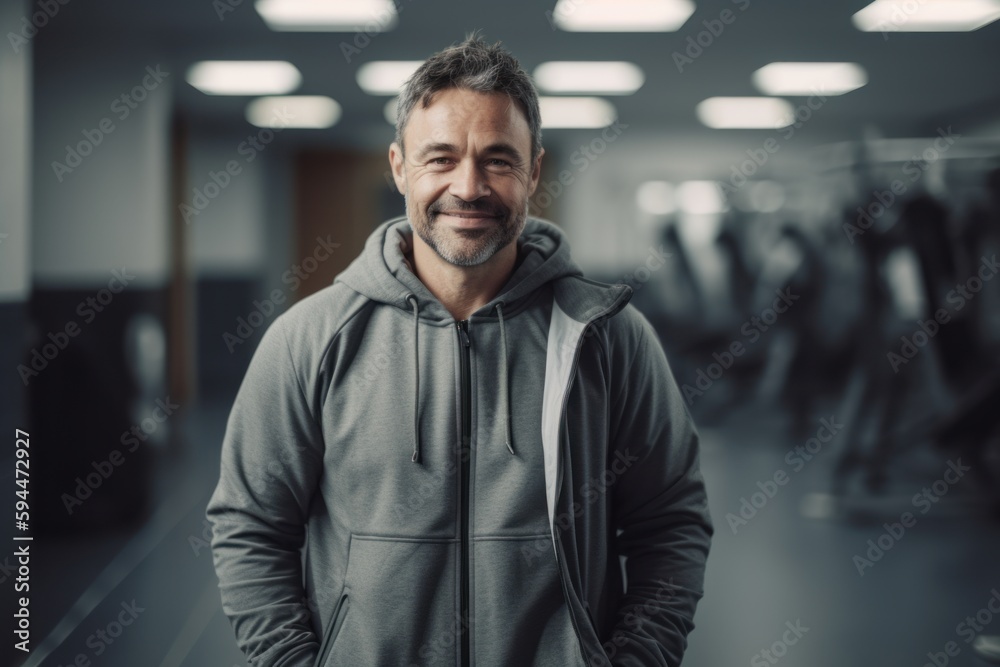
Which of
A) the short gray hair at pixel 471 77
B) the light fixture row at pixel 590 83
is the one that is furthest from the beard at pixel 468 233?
the light fixture row at pixel 590 83

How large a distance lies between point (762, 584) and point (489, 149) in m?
2.24

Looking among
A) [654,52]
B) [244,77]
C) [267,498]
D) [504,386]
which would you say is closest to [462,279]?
[504,386]

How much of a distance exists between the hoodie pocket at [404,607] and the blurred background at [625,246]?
1420 mm

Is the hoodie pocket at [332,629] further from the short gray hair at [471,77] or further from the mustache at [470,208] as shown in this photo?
the short gray hair at [471,77]

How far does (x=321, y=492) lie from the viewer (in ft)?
3.52

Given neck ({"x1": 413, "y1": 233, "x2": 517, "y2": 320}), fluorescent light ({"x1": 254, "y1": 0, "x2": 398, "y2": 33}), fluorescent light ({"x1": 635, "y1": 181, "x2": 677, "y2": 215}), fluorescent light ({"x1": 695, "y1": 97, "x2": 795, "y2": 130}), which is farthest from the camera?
fluorescent light ({"x1": 635, "y1": 181, "x2": 677, "y2": 215})

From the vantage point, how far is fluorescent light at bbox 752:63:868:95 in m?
3.50

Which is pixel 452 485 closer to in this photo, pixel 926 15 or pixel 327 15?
pixel 327 15

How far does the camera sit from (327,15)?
3076 millimetres

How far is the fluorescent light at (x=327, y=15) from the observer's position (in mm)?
3016

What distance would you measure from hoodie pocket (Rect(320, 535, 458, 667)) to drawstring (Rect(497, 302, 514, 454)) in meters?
0.16

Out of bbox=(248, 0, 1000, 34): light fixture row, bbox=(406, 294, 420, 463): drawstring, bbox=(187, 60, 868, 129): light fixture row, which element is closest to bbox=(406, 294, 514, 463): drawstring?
bbox=(406, 294, 420, 463): drawstring

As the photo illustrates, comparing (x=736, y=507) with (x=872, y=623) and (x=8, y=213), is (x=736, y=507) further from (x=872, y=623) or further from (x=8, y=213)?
(x=8, y=213)

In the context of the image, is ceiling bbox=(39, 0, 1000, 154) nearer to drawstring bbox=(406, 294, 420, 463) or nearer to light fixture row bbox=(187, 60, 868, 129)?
light fixture row bbox=(187, 60, 868, 129)
